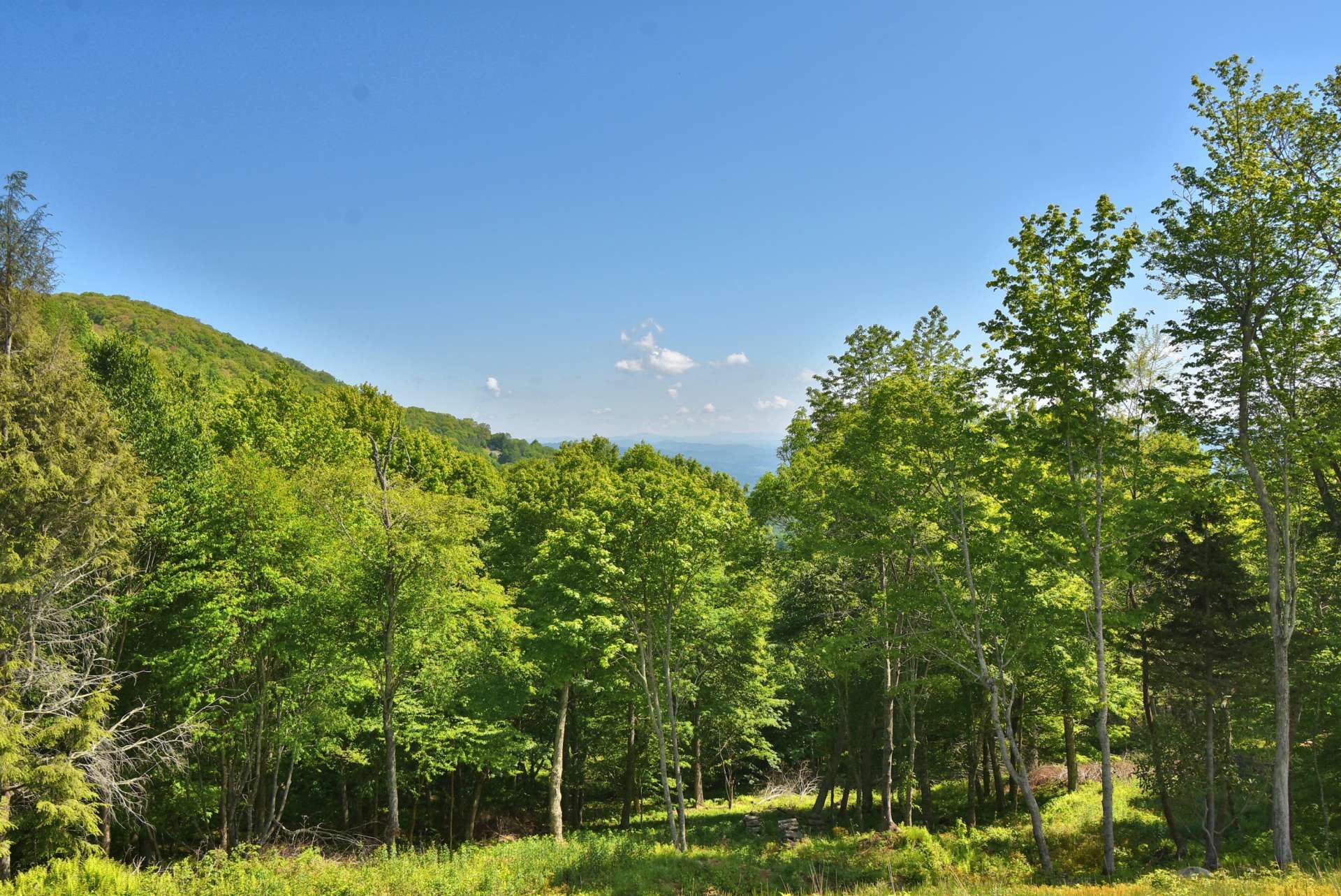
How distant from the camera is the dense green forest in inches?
492

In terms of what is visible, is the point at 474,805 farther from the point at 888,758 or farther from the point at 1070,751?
the point at 1070,751

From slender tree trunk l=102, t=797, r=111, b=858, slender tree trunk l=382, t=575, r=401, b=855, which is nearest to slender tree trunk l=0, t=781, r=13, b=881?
slender tree trunk l=102, t=797, r=111, b=858

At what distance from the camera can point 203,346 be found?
88312 mm

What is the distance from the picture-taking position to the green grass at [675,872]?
39.4 ft

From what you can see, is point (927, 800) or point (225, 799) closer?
point (225, 799)

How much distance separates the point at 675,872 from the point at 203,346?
10030 centimetres

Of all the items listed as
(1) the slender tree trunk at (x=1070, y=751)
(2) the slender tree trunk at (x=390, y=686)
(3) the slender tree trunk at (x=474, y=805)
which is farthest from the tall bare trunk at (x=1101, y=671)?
(3) the slender tree trunk at (x=474, y=805)

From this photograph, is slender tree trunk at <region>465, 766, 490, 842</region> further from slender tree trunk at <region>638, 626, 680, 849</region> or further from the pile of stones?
the pile of stones

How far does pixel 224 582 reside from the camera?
53.7 feet

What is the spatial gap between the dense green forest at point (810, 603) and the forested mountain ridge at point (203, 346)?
3641cm

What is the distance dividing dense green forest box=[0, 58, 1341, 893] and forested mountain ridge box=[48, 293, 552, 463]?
119ft

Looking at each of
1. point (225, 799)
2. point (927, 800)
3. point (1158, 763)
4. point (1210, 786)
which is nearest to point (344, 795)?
point (225, 799)

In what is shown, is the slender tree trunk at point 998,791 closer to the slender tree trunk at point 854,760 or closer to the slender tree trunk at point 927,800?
the slender tree trunk at point 927,800

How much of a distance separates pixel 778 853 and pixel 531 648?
846 cm
